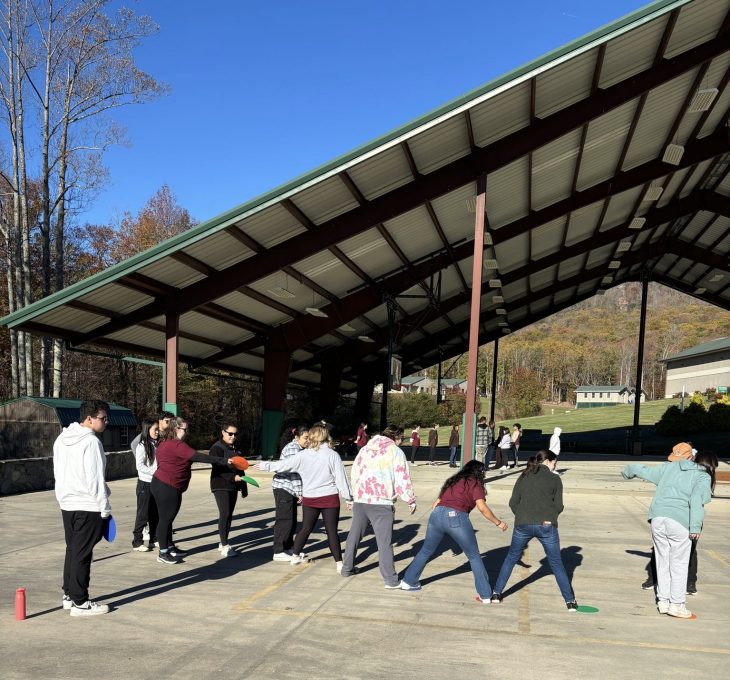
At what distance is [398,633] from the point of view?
254 inches

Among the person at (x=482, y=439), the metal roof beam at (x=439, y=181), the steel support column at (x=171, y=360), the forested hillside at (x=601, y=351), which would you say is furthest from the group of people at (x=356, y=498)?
the forested hillside at (x=601, y=351)

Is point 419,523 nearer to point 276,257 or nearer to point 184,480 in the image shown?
point 184,480

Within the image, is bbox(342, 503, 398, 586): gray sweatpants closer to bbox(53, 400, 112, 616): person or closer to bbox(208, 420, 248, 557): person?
bbox(208, 420, 248, 557): person

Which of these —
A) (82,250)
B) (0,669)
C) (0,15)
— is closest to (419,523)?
(0,669)

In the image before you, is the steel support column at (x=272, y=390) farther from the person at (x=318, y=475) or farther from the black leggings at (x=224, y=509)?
the person at (x=318, y=475)

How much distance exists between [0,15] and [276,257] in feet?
57.0

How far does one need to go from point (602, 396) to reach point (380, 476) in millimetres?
118056

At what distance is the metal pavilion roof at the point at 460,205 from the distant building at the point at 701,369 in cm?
4421

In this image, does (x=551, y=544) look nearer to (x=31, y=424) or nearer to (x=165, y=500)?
(x=165, y=500)

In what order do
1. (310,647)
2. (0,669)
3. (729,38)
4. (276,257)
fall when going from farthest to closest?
(276,257) → (729,38) → (310,647) → (0,669)

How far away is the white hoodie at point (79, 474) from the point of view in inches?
257

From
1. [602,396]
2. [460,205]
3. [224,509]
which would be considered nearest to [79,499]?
[224,509]

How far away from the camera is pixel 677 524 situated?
24.0 ft

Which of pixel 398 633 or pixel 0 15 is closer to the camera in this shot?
pixel 398 633
